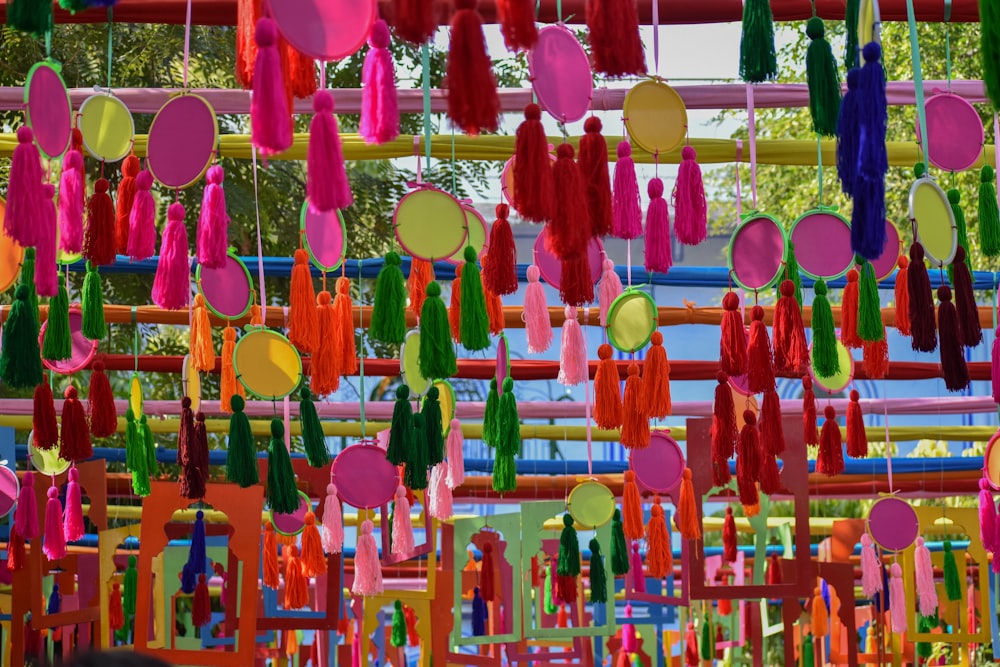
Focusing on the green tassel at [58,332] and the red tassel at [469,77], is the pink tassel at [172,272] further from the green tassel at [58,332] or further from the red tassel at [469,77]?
the red tassel at [469,77]

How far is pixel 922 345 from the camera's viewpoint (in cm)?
335

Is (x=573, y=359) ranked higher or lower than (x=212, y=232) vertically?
lower

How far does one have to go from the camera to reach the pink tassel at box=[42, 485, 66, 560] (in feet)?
19.0

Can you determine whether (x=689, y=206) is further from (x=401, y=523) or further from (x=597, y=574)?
(x=597, y=574)

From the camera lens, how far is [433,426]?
441cm

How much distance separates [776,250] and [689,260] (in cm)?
1262

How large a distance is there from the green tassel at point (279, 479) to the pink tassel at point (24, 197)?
1349 millimetres

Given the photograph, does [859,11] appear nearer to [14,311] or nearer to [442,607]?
[14,311]

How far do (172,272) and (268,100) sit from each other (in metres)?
1.14

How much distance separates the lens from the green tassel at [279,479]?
4.27 m

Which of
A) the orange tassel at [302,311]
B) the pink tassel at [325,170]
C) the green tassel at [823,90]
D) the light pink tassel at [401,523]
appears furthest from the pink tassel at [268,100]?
the light pink tassel at [401,523]

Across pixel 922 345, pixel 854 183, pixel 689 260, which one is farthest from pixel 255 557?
pixel 689 260

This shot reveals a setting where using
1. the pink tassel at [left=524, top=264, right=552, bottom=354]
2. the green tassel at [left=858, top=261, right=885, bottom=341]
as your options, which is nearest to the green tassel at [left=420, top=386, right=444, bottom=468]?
the pink tassel at [left=524, top=264, right=552, bottom=354]

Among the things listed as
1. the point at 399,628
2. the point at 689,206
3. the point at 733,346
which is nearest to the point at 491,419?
the point at 733,346
